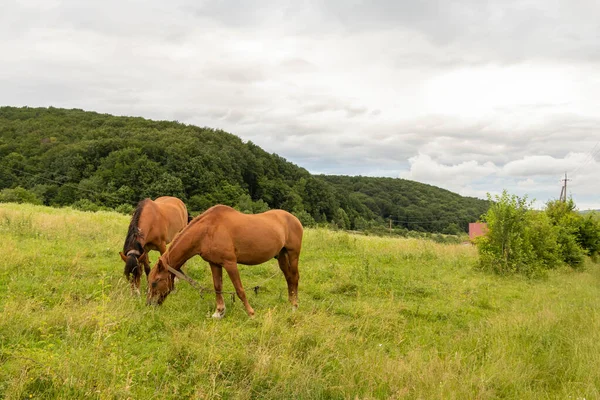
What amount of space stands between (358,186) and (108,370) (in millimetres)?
121503

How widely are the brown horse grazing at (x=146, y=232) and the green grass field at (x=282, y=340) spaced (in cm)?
51

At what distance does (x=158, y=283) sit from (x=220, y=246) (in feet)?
4.15

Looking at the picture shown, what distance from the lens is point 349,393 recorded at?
398 cm

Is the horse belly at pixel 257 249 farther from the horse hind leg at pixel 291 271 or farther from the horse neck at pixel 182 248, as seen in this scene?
the horse neck at pixel 182 248

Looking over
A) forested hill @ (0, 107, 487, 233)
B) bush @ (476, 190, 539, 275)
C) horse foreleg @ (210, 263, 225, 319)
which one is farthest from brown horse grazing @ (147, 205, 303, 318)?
forested hill @ (0, 107, 487, 233)

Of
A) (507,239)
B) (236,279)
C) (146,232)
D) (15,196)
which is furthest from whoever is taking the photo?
(15,196)

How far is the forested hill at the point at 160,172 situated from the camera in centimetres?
Answer: 5491

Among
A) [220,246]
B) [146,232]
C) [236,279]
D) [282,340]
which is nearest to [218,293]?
[236,279]

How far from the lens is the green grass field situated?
3.88 metres

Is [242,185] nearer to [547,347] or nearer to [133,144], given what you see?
[133,144]

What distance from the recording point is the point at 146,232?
803 centimetres

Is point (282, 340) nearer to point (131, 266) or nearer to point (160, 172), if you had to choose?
point (131, 266)

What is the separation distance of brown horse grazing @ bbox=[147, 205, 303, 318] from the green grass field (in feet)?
1.35

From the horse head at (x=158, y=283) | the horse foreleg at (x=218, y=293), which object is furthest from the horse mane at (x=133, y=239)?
the horse foreleg at (x=218, y=293)
